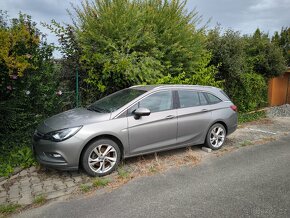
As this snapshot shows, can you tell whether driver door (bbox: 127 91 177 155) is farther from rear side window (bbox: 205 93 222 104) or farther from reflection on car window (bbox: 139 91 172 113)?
rear side window (bbox: 205 93 222 104)

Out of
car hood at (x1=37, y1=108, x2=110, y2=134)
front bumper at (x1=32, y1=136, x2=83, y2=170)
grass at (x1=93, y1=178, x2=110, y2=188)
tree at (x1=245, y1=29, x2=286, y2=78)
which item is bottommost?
grass at (x1=93, y1=178, x2=110, y2=188)

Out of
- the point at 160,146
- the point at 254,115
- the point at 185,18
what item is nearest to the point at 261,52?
the point at 254,115

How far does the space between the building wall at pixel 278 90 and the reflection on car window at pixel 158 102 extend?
935cm

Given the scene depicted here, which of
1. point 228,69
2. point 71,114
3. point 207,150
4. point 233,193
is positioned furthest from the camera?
point 228,69

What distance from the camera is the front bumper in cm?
474

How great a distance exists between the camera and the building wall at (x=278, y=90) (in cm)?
1378

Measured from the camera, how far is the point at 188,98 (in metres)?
6.33

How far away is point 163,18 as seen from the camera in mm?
8469

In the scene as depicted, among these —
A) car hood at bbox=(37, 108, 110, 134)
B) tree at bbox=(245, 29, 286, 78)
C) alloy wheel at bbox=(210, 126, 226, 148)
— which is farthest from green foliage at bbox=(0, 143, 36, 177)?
tree at bbox=(245, 29, 286, 78)

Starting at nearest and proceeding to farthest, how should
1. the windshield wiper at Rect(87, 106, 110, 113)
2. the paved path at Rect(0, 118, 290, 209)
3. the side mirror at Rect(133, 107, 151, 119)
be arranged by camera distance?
1. the paved path at Rect(0, 118, 290, 209)
2. the side mirror at Rect(133, 107, 151, 119)
3. the windshield wiper at Rect(87, 106, 110, 113)

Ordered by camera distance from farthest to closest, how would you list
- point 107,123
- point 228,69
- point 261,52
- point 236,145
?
point 261,52 → point 228,69 → point 236,145 → point 107,123

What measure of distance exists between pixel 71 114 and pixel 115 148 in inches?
44.8

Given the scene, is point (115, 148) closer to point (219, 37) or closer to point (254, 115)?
point (219, 37)

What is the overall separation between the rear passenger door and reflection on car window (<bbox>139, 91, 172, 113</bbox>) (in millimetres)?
249
